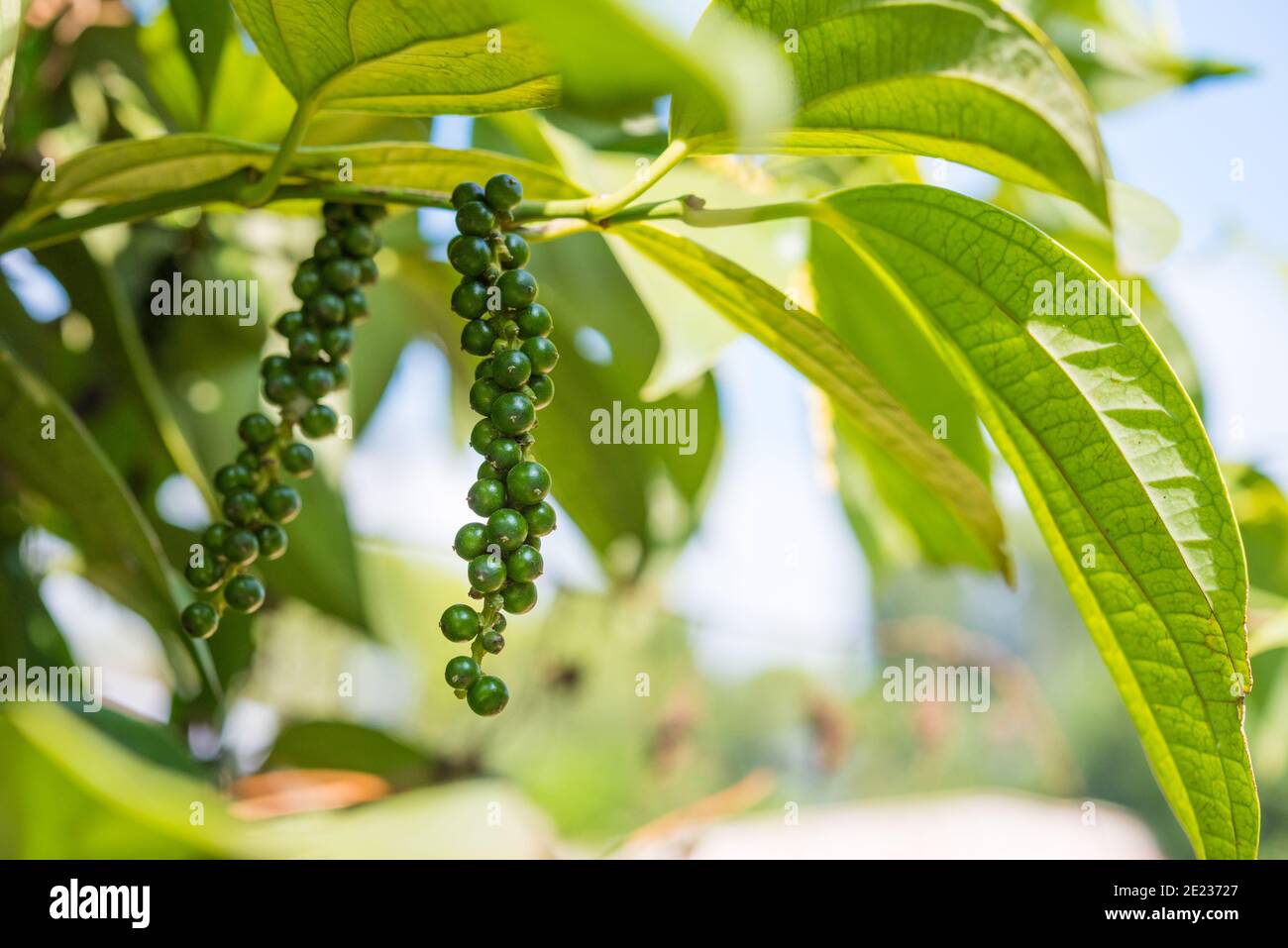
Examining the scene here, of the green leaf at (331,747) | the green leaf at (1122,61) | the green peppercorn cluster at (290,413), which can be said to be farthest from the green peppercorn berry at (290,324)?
the green leaf at (1122,61)

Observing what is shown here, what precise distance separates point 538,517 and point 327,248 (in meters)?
0.16

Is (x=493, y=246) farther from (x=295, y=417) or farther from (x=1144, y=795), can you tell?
(x=1144, y=795)

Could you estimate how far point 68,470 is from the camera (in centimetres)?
46

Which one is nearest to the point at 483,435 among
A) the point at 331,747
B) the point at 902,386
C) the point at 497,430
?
the point at 497,430

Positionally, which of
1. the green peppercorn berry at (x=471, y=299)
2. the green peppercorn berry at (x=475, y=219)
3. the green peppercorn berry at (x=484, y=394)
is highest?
the green peppercorn berry at (x=475, y=219)

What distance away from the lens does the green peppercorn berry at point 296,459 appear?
1.36 feet

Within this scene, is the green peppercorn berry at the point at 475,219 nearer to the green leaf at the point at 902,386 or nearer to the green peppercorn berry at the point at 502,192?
the green peppercorn berry at the point at 502,192

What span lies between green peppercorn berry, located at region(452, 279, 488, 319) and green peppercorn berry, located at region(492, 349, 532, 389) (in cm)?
2

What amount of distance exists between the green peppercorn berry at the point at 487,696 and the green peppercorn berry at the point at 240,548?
12cm

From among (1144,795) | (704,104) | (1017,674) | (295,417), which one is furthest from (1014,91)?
(1144,795)

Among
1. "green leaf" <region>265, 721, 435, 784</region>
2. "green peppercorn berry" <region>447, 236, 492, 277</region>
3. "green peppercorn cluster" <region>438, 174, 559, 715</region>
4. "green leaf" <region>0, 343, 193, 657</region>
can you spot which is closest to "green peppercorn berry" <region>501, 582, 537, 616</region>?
"green peppercorn cluster" <region>438, 174, 559, 715</region>

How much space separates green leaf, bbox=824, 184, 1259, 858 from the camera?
350mm

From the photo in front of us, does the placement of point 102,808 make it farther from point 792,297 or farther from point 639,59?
point 792,297
